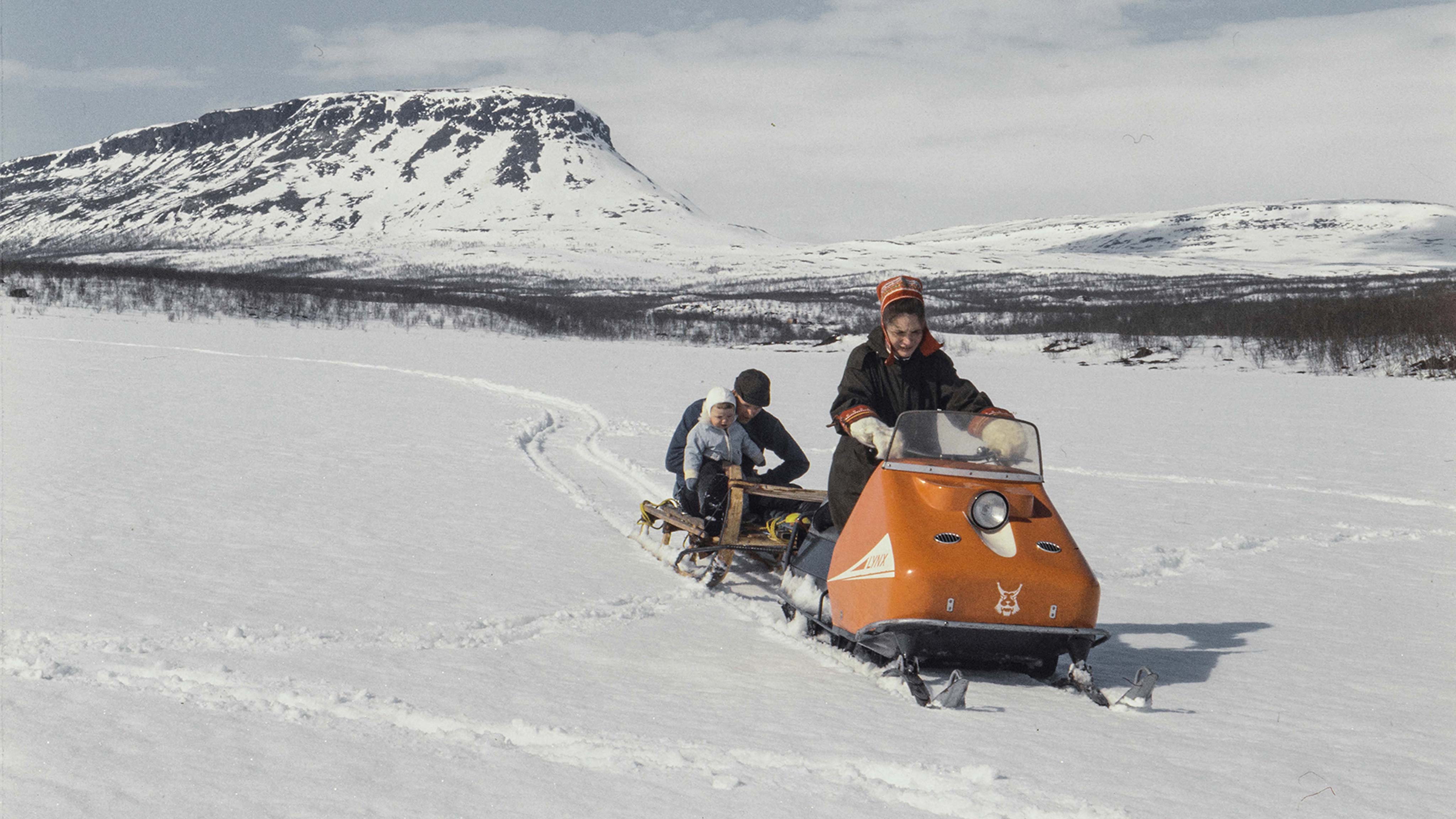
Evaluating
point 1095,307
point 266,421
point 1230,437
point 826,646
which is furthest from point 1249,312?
point 826,646

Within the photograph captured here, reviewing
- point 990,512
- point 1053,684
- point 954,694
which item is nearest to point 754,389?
point 990,512

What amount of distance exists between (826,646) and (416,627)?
1917mm

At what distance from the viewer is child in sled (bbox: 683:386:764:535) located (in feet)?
23.5

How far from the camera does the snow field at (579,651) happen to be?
11.1ft

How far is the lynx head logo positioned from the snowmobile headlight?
244mm

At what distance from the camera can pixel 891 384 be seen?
5348 millimetres

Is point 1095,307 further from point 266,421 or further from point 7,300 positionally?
point 266,421

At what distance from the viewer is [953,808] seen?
337cm

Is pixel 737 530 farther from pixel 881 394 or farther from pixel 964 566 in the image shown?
pixel 964 566

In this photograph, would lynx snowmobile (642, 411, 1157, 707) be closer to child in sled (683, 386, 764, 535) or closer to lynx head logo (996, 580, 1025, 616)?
lynx head logo (996, 580, 1025, 616)

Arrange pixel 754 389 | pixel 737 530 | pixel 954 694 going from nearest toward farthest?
pixel 954 694
pixel 737 530
pixel 754 389

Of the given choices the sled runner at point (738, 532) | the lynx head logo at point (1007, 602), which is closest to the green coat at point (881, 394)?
the lynx head logo at point (1007, 602)

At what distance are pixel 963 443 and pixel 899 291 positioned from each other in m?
0.79

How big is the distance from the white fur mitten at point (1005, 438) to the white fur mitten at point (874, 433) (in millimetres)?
415
